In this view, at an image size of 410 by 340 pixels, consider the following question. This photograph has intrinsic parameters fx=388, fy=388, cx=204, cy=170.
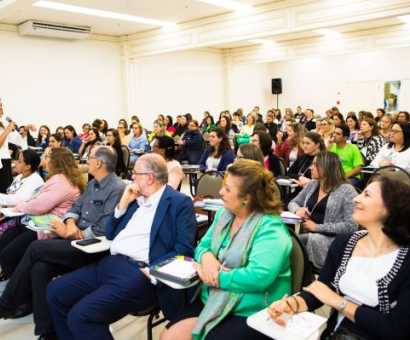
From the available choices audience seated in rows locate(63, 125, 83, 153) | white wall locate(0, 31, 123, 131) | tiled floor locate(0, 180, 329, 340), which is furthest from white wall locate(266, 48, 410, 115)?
tiled floor locate(0, 180, 329, 340)

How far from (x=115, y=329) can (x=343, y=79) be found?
13.7 meters

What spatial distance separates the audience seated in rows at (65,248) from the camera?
2.39m

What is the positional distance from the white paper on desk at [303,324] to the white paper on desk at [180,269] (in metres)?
0.47

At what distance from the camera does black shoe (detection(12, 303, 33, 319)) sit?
2715mm

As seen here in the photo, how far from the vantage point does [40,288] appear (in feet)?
7.83

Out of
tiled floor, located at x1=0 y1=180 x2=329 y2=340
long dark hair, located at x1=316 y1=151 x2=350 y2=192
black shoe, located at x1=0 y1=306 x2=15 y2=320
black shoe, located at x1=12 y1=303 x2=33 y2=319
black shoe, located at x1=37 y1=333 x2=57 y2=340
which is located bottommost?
tiled floor, located at x1=0 y1=180 x2=329 y2=340

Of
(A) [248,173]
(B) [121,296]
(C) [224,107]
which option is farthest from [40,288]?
(C) [224,107]

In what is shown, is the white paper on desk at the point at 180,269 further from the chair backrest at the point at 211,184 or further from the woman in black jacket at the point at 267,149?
the woman in black jacket at the point at 267,149

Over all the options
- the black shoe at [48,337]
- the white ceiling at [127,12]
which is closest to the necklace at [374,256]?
the black shoe at [48,337]

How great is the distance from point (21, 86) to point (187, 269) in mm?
9373

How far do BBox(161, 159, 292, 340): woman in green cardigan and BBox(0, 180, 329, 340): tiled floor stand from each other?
2.71 ft

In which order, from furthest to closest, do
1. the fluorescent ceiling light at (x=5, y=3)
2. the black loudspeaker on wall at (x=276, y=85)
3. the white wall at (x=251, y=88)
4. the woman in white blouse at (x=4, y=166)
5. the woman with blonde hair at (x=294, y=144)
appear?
the black loudspeaker on wall at (x=276, y=85) < the white wall at (x=251, y=88) < the fluorescent ceiling light at (x=5, y=3) < the woman with blonde hair at (x=294, y=144) < the woman in white blouse at (x=4, y=166)

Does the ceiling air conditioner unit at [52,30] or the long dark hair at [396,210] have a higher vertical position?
the ceiling air conditioner unit at [52,30]

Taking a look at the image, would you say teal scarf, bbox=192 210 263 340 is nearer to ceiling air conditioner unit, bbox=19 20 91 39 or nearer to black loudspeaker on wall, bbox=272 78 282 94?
ceiling air conditioner unit, bbox=19 20 91 39
